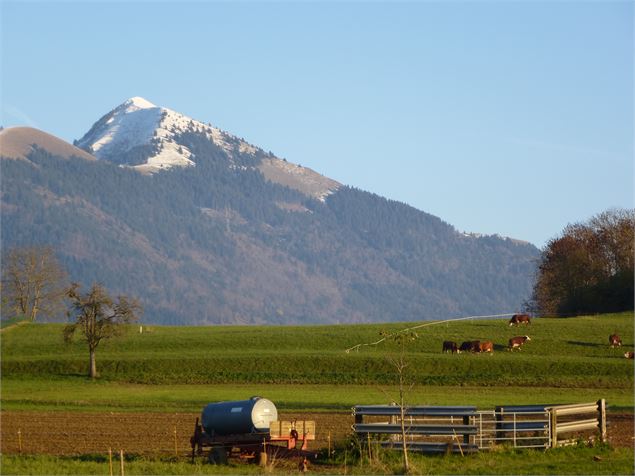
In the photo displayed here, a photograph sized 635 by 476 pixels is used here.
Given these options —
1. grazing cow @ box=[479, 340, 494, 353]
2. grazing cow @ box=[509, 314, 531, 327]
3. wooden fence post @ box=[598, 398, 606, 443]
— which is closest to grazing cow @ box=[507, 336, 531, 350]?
grazing cow @ box=[479, 340, 494, 353]

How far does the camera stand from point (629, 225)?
134 m

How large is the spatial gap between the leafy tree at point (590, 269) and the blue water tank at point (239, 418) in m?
77.5

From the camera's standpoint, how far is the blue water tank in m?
37.5

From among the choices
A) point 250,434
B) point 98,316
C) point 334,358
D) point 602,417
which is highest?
point 98,316

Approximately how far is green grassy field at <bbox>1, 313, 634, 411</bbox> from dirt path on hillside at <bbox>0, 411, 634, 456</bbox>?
19.9 feet

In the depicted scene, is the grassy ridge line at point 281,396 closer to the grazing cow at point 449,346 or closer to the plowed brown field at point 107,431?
the plowed brown field at point 107,431

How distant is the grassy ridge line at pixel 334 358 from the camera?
239 ft

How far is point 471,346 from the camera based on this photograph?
8238cm

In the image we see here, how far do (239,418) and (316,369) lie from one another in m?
40.8

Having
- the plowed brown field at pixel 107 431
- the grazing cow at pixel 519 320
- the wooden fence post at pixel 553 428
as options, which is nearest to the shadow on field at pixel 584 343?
the grazing cow at pixel 519 320

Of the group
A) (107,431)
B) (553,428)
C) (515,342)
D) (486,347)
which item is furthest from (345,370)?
(553,428)

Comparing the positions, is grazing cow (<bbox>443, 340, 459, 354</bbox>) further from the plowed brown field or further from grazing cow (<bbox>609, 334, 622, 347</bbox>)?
the plowed brown field

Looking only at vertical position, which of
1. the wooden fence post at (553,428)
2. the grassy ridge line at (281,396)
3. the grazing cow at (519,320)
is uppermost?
the grazing cow at (519,320)

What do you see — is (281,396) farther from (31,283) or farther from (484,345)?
(31,283)
